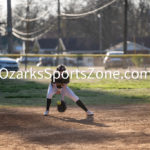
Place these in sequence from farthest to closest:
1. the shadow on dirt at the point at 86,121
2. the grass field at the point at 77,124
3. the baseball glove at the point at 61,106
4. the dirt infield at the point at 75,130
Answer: the baseball glove at the point at 61,106 < the shadow on dirt at the point at 86,121 < the grass field at the point at 77,124 < the dirt infield at the point at 75,130

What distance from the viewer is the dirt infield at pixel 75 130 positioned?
794cm

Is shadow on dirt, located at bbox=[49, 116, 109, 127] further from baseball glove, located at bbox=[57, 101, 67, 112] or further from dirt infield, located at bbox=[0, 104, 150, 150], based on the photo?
baseball glove, located at bbox=[57, 101, 67, 112]

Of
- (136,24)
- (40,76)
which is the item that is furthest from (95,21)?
(40,76)

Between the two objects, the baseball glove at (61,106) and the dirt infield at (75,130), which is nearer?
the dirt infield at (75,130)

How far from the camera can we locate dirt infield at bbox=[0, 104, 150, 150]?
7.94 m

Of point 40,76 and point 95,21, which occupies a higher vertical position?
point 95,21

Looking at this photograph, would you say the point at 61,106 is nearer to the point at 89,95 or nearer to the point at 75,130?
the point at 75,130

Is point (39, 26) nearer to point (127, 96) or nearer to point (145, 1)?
point (145, 1)

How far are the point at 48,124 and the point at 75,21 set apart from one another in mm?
73462

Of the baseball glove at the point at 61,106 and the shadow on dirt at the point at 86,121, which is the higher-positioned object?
the baseball glove at the point at 61,106

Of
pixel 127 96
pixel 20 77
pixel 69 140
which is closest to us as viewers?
pixel 69 140

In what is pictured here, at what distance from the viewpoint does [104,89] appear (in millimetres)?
19781

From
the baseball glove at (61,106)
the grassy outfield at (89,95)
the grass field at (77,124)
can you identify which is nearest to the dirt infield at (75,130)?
the grass field at (77,124)

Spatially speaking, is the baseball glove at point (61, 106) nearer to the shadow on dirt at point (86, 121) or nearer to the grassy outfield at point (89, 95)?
the shadow on dirt at point (86, 121)
